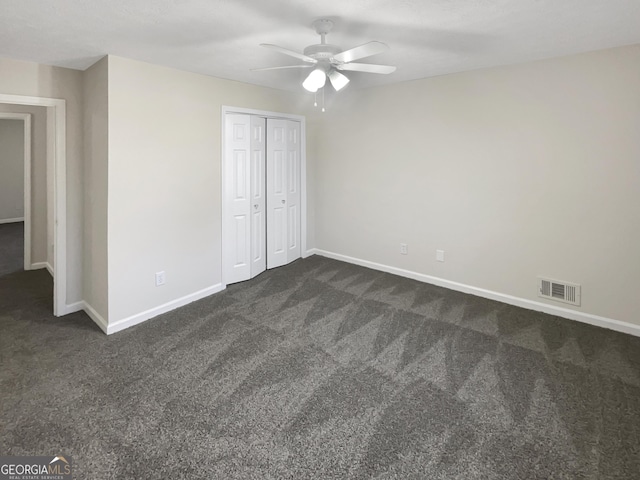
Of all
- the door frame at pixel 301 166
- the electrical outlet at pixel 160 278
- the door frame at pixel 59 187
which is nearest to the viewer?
the door frame at pixel 59 187

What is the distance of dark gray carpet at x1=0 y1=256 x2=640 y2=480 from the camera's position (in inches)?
71.9

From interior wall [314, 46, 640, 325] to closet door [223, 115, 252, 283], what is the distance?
4.69ft

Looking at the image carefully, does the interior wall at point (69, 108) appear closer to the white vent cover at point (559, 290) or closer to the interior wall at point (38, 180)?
the interior wall at point (38, 180)

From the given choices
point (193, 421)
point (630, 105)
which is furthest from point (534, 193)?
point (193, 421)

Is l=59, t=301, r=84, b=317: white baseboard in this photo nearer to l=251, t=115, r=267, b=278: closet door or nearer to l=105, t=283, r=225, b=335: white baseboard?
l=105, t=283, r=225, b=335: white baseboard

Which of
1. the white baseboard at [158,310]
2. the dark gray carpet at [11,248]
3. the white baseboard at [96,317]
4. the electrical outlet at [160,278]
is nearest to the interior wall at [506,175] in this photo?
the white baseboard at [158,310]

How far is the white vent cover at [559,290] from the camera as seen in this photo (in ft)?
11.2

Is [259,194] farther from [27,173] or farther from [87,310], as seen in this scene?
[27,173]

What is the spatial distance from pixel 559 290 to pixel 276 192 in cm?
352

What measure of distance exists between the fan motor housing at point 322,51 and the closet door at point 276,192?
227 cm

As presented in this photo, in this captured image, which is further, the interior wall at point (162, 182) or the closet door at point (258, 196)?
the closet door at point (258, 196)

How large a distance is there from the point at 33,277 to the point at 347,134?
4.64 metres

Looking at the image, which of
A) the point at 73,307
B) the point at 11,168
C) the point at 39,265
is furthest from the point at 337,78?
the point at 11,168

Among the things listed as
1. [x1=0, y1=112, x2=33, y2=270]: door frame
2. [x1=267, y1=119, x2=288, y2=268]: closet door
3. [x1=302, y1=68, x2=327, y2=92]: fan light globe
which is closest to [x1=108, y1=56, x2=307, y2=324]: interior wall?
[x1=267, y1=119, x2=288, y2=268]: closet door
